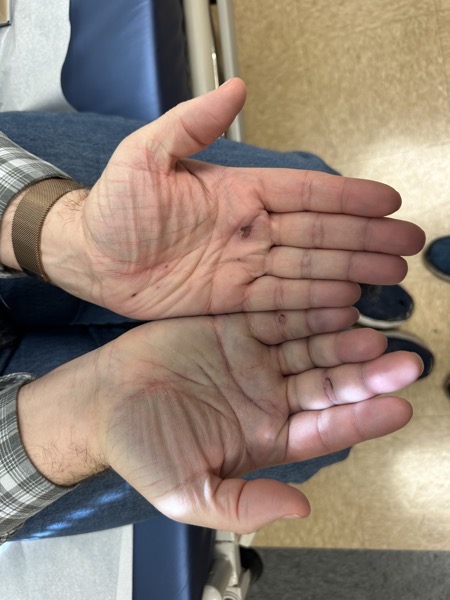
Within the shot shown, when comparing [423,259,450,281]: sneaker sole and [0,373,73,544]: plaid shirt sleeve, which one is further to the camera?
[423,259,450,281]: sneaker sole

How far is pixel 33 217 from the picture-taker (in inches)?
30.0

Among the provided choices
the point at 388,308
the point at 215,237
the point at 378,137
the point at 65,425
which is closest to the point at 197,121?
the point at 215,237

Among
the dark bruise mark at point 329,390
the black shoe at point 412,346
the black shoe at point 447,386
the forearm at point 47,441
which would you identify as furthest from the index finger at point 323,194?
the black shoe at point 447,386

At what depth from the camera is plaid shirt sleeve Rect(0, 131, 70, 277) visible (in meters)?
0.76

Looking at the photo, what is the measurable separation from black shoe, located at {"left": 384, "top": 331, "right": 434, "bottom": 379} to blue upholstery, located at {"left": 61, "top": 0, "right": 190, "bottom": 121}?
71cm

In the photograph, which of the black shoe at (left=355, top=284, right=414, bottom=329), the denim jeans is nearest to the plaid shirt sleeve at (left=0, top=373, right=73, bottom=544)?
the denim jeans

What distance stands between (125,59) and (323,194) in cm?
57

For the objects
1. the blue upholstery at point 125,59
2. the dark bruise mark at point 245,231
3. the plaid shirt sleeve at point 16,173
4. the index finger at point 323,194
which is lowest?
the dark bruise mark at point 245,231

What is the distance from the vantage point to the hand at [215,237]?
67 cm

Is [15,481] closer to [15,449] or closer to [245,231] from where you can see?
[15,449]

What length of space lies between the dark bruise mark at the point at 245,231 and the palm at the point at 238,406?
12 centimetres

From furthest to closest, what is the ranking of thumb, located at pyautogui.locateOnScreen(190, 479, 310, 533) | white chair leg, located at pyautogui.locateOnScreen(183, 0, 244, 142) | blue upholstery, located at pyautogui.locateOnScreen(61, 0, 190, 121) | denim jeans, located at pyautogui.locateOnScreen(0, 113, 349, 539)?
1. white chair leg, located at pyautogui.locateOnScreen(183, 0, 244, 142)
2. blue upholstery, located at pyautogui.locateOnScreen(61, 0, 190, 121)
3. denim jeans, located at pyautogui.locateOnScreen(0, 113, 349, 539)
4. thumb, located at pyautogui.locateOnScreen(190, 479, 310, 533)

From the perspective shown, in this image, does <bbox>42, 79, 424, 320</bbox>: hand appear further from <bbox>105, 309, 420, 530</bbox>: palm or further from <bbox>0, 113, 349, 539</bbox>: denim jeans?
<bbox>0, 113, 349, 539</bbox>: denim jeans

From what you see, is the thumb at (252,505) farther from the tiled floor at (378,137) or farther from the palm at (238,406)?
the tiled floor at (378,137)
